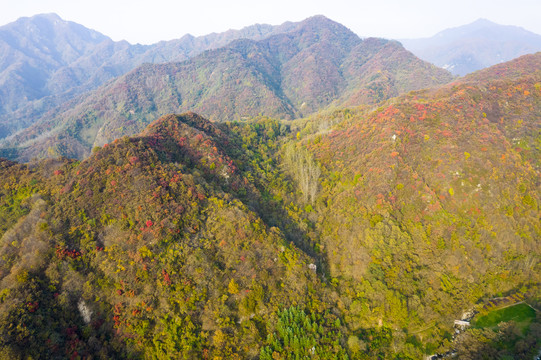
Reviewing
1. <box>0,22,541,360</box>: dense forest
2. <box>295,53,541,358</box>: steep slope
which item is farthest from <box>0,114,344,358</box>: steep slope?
<box>295,53,541,358</box>: steep slope

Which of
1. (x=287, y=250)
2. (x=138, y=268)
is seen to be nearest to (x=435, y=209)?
(x=287, y=250)

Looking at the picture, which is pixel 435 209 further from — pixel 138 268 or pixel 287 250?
pixel 138 268

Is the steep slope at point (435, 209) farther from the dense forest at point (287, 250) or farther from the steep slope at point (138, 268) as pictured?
the steep slope at point (138, 268)

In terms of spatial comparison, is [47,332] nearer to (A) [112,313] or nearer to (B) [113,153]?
(A) [112,313]

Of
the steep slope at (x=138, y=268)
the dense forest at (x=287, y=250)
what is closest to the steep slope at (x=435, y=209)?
the dense forest at (x=287, y=250)

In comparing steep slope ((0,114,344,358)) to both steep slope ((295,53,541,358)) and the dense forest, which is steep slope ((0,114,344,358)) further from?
steep slope ((295,53,541,358))
